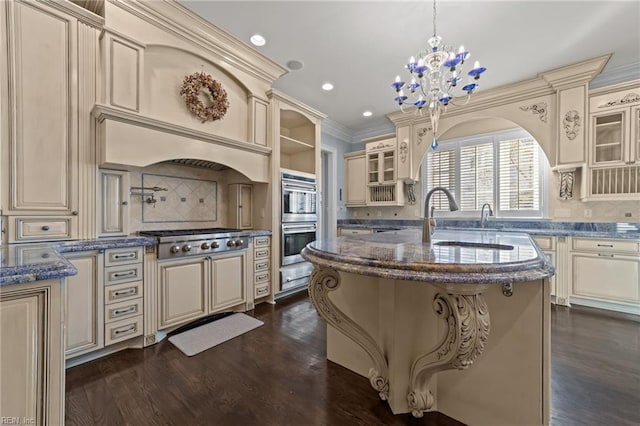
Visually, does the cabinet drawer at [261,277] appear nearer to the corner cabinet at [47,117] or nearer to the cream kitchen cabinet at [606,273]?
the corner cabinet at [47,117]

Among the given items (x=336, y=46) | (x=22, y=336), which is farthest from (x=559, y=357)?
(x=336, y=46)

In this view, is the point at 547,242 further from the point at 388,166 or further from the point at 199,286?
the point at 199,286

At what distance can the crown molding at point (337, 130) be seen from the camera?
523cm

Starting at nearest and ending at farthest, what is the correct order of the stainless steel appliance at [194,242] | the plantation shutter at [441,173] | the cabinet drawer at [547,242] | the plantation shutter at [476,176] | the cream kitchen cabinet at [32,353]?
the cream kitchen cabinet at [32,353] → the stainless steel appliance at [194,242] → the cabinet drawer at [547,242] → the plantation shutter at [476,176] → the plantation shutter at [441,173]

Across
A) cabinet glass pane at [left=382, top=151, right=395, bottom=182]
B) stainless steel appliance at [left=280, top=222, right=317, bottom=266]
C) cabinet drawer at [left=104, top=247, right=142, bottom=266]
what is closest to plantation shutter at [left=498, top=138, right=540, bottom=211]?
cabinet glass pane at [left=382, top=151, right=395, bottom=182]

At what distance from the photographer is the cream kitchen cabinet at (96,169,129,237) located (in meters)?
2.18

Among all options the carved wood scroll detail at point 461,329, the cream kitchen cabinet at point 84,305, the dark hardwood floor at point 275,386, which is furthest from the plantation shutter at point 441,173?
the cream kitchen cabinet at point 84,305

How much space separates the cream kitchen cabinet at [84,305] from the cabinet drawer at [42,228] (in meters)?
0.23

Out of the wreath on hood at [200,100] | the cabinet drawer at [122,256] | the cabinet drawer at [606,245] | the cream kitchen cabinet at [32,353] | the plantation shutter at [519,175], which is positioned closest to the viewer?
the cream kitchen cabinet at [32,353]

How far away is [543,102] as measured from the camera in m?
3.55

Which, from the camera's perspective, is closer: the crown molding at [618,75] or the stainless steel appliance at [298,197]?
the crown molding at [618,75]

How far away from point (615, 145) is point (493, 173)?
1.34 metres

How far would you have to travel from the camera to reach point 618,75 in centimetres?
333

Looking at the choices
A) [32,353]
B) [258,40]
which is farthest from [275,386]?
[258,40]
